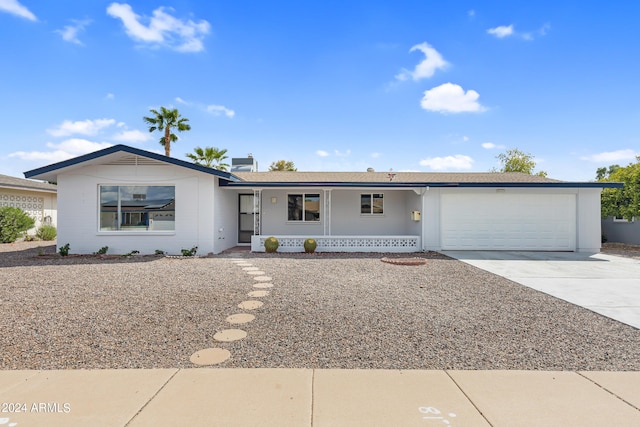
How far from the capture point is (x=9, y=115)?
43.0 feet

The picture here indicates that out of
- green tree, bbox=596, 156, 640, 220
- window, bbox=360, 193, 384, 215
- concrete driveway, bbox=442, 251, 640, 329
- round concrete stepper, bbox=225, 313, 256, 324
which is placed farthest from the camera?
window, bbox=360, 193, 384, 215

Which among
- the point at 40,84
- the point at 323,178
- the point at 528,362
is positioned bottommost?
the point at 528,362

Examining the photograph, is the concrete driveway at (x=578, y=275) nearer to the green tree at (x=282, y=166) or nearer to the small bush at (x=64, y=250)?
the small bush at (x=64, y=250)

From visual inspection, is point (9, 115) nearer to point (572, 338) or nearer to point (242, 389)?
point (242, 389)

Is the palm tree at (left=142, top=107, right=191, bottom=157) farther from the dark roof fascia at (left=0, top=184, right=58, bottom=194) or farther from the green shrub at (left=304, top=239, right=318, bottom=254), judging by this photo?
the green shrub at (left=304, top=239, right=318, bottom=254)

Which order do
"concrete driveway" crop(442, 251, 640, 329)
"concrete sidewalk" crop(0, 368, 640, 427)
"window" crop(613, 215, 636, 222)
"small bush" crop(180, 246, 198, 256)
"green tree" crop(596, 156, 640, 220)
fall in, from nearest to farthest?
"concrete sidewalk" crop(0, 368, 640, 427) < "concrete driveway" crop(442, 251, 640, 329) < "small bush" crop(180, 246, 198, 256) < "green tree" crop(596, 156, 640, 220) < "window" crop(613, 215, 636, 222)

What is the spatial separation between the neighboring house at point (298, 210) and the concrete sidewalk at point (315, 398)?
347 inches

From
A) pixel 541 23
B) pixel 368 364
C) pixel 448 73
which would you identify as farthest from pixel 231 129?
pixel 368 364

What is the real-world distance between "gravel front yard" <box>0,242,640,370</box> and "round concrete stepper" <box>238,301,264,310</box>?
0.17 meters

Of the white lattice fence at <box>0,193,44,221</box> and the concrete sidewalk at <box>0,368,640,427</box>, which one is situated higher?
the white lattice fence at <box>0,193,44,221</box>

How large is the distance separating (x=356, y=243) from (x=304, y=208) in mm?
3313

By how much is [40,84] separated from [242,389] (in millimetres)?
15654

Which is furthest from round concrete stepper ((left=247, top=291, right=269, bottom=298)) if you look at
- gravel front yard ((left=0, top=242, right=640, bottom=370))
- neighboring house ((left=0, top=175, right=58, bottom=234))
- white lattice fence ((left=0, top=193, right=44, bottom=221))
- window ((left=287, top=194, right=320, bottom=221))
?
white lattice fence ((left=0, top=193, right=44, bottom=221))

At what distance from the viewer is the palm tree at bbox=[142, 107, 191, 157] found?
23594 mm
